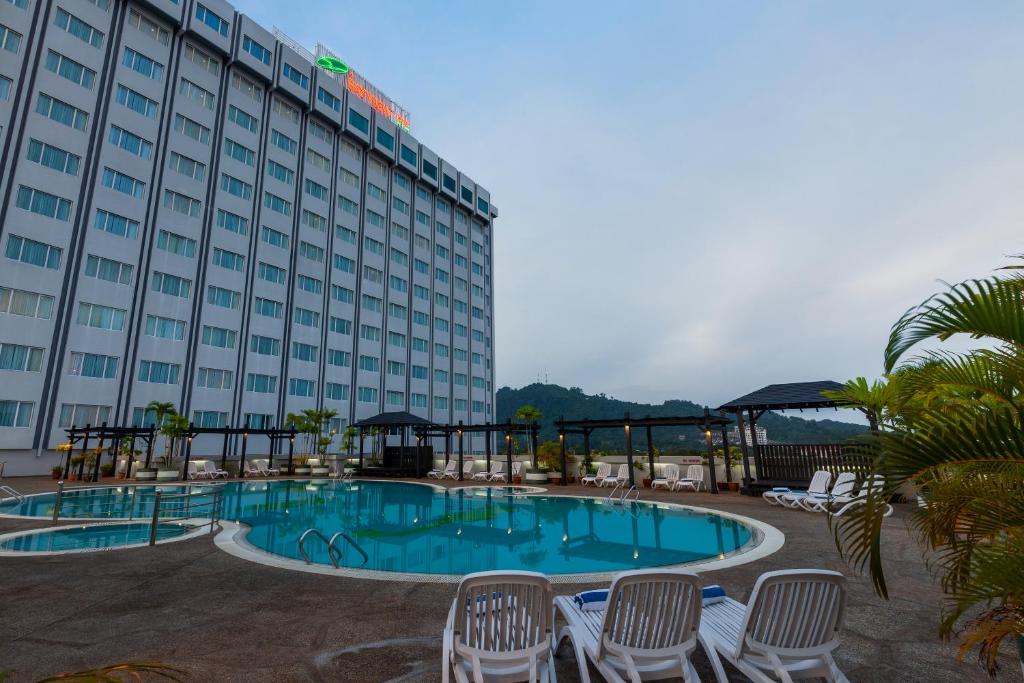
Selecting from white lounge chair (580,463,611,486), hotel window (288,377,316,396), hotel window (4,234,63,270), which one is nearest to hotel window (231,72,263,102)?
hotel window (4,234,63,270)

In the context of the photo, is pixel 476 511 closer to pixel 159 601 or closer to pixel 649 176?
pixel 159 601

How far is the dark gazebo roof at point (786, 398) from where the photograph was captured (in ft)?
53.6

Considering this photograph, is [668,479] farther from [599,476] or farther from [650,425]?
[599,476]

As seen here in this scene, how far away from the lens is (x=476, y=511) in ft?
49.9

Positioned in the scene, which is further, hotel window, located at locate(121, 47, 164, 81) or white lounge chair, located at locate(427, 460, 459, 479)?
hotel window, located at locate(121, 47, 164, 81)

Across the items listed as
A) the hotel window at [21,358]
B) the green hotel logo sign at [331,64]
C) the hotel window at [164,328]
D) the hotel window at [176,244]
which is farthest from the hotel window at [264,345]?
the green hotel logo sign at [331,64]

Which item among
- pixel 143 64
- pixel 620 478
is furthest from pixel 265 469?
pixel 143 64

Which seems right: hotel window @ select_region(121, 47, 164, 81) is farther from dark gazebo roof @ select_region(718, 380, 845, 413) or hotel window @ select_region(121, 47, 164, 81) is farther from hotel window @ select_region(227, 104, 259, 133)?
dark gazebo roof @ select_region(718, 380, 845, 413)

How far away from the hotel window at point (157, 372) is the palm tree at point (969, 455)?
37.6m

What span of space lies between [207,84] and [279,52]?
24.8 feet

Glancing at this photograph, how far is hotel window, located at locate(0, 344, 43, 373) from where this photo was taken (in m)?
25.8

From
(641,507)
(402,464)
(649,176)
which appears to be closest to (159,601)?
(641,507)

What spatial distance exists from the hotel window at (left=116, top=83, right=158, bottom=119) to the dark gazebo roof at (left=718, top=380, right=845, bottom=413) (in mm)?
39601

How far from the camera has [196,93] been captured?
3569 centimetres
